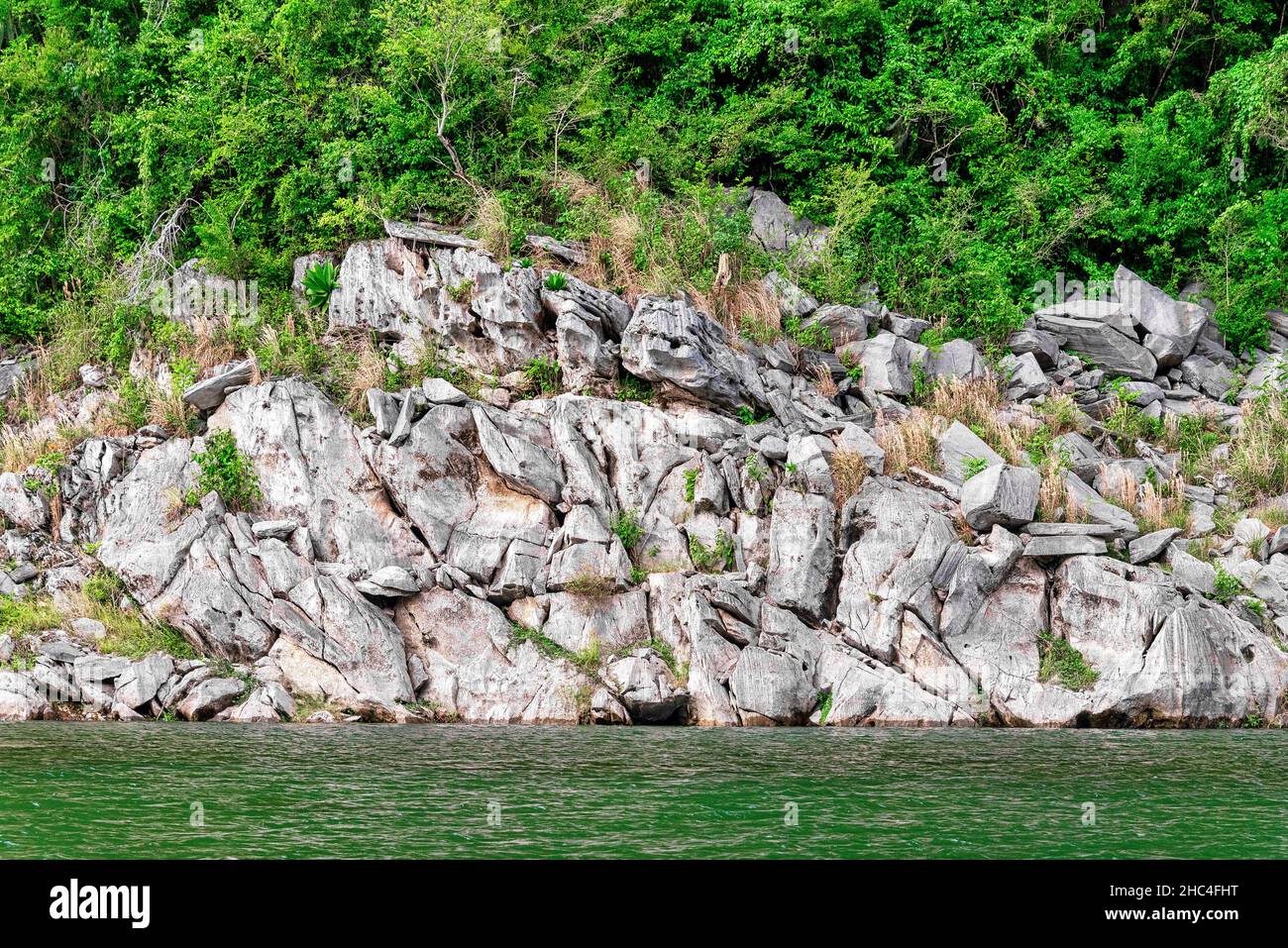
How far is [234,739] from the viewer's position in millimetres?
12086

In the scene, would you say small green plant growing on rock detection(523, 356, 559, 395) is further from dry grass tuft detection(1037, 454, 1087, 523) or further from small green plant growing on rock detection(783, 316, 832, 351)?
dry grass tuft detection(1037, 454, 1087, 523)

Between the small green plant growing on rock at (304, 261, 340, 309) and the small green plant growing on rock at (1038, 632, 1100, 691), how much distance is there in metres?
14.5

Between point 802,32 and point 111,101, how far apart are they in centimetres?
1619

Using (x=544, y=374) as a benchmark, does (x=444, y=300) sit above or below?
above

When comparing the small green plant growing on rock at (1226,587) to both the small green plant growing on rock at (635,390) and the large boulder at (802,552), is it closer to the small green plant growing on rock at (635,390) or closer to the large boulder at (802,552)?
the large boulder at (802,552)

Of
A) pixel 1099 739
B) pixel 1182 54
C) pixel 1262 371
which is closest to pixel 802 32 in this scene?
pixel 1182 54

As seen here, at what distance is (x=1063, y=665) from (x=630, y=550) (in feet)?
21.8

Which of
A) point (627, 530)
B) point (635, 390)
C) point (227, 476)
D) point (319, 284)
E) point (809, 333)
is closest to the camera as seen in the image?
point (627, 530)

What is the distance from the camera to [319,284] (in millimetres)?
20797

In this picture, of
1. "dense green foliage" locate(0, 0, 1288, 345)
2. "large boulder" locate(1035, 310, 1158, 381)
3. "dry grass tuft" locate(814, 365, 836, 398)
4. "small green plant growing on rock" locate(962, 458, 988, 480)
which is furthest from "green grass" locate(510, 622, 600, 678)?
"large boulder" locate(1035, 310, 1158, 381)

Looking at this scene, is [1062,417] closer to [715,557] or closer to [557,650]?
[715,557]

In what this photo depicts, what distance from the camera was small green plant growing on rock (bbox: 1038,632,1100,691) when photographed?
48.5 ft

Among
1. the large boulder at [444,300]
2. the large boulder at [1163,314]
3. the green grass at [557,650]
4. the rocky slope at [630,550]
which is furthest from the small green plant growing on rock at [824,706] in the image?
the large boulder at [1163,314]

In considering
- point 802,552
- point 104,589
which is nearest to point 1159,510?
point 802,552
